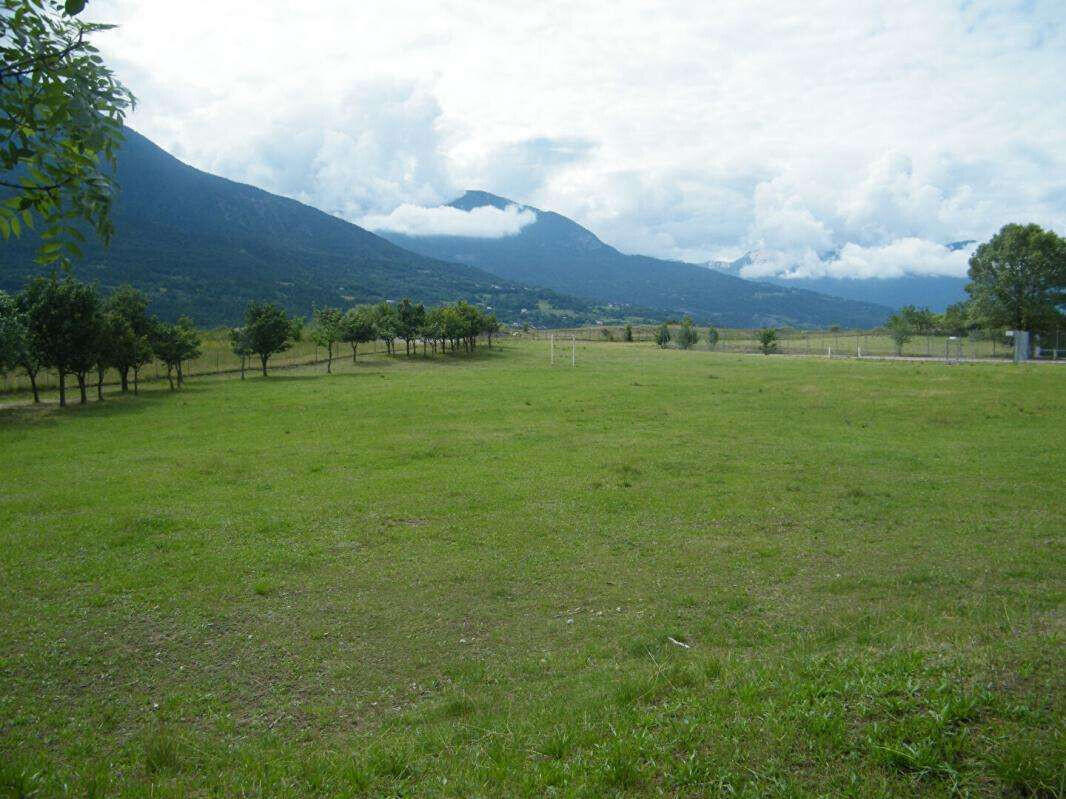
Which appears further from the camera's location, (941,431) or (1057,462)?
(941,431)

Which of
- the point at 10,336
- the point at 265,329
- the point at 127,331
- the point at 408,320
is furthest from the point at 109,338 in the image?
the point at 408,320

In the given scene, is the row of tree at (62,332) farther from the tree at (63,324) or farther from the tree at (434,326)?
the tree at (434,326)

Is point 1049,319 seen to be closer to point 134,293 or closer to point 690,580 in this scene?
point 690,580

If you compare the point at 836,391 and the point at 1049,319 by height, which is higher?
the point at 1049,319

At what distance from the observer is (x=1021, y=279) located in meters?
80.4

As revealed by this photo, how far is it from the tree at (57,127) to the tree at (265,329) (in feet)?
228

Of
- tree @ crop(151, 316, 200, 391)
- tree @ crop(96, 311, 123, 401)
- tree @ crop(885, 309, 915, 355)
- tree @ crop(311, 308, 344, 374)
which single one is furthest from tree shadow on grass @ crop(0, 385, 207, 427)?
tree @ crop(885, 309, 915, 355)

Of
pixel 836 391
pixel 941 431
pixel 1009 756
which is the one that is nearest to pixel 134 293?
pixel 836 391

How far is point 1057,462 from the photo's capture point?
20234 mm

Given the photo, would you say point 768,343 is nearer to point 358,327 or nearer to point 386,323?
point 386,323

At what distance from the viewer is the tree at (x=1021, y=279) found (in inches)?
3073

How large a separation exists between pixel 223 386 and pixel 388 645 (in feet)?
183

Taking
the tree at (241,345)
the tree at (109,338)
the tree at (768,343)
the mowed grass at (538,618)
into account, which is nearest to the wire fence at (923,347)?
the tree at (768,343)

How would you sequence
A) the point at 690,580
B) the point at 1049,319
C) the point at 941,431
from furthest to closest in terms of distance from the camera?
the point at 1049,319
the point at 941,431
the point at 690,580
